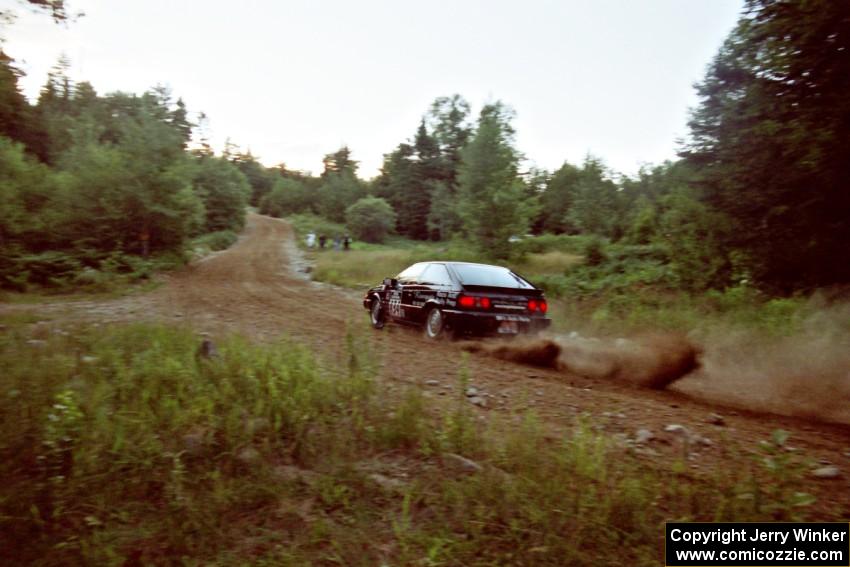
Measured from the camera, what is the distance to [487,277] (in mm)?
8836

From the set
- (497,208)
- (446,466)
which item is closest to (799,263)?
(446,466)

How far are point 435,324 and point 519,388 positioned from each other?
3.09m

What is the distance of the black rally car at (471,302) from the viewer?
817 cm

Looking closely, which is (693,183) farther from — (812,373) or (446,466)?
(446,466)

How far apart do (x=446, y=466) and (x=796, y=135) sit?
7595 millimetres

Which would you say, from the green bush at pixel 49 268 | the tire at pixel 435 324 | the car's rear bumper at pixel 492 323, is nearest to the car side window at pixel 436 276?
the tire at pixel 435 324

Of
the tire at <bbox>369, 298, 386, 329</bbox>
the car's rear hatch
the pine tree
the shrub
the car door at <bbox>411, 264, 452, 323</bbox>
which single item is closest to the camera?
the car's rear hatch

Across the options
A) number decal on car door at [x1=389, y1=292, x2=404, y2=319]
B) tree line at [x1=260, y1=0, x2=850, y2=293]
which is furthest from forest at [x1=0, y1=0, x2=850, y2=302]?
number decal on car door at [x1=389, y1=292, x2=404, y2=319]

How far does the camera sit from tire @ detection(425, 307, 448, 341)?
339 inches

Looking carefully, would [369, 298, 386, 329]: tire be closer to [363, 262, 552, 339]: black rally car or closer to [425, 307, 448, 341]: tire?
[363, 262, 552, 339]: black rally car

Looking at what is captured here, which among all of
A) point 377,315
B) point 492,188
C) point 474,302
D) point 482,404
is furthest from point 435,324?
point 492,188

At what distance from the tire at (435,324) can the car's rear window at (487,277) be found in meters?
0.73

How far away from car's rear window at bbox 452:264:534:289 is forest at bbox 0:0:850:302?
177 inches

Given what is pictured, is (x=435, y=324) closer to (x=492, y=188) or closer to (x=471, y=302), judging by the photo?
(x=471, y=302)
